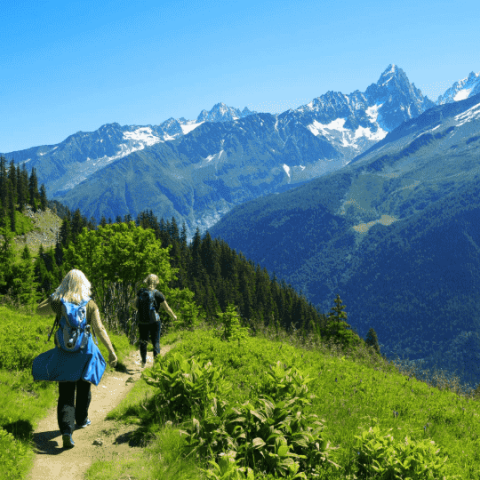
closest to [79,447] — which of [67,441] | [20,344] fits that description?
[67,441]

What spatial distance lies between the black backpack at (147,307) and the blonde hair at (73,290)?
425cm

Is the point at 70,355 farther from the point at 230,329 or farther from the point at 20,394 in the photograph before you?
the point at 230,329

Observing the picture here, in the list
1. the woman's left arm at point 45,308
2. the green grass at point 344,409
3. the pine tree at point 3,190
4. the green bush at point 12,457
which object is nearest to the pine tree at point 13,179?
the pine tree at point 3,190

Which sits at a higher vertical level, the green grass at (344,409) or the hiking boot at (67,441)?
the hiking boot at (67,441)

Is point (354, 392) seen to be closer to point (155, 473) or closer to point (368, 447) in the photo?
point (368, 447)

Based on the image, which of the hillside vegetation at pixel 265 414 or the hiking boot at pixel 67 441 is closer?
the hillside vegetation at pixel 265 414

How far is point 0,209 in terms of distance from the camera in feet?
356

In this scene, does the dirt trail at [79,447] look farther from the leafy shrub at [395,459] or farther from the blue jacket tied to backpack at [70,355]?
the leafy shrub at [395,459]

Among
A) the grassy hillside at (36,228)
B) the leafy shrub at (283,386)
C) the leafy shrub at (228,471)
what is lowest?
the grassy hillside at (36,228)

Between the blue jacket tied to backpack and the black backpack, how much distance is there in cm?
433

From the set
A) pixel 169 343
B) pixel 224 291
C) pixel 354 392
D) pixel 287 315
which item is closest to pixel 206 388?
pixel 354 392

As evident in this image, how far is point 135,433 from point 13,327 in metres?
5.40

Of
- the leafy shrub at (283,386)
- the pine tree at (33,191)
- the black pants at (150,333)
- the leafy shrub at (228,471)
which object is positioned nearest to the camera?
the leafy shrub at (228,471)

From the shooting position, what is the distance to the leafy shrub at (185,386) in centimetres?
578
